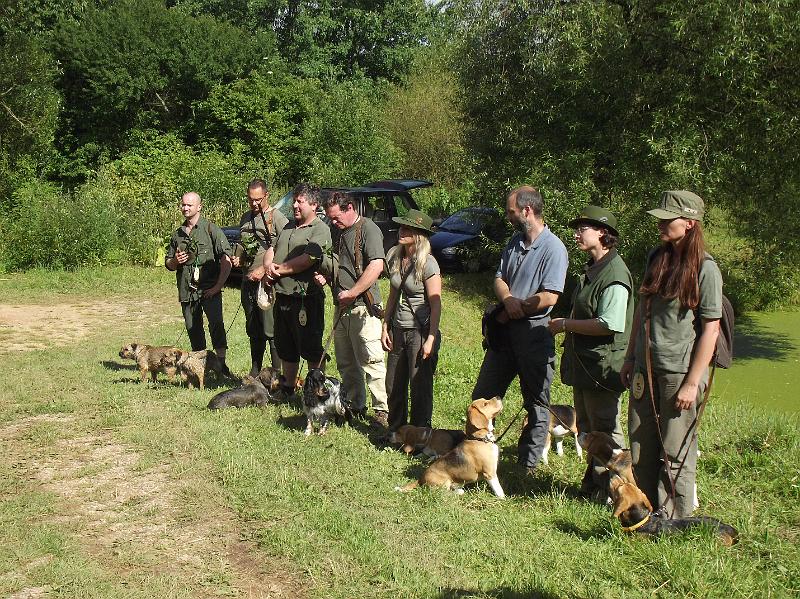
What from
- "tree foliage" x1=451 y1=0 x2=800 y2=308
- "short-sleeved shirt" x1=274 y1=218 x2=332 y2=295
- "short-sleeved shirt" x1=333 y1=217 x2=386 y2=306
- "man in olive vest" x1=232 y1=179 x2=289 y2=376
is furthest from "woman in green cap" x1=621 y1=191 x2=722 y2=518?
"tree foliage" x1=451 y1=0 x2=800 y2=308

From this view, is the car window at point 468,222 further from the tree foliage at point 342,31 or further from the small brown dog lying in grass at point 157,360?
the tree foliage at point 342,31

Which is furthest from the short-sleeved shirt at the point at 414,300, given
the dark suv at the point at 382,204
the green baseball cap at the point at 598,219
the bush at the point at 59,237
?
the bush at the point at 59,237

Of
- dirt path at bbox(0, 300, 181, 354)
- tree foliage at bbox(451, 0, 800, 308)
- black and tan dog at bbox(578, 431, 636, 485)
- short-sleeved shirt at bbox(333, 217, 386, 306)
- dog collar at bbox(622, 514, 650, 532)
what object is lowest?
dirt path at bbox(0, 300, 181, 354)

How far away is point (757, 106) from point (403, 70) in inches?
1127

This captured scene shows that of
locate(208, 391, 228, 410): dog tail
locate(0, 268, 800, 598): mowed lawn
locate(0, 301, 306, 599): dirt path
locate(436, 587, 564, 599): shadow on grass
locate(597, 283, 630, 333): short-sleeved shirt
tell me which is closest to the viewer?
locate(436, 587, 564, 599): shadow on grass

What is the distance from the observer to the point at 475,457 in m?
5.17

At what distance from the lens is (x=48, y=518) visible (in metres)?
5.02

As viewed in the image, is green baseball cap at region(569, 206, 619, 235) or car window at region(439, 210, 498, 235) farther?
car window at region(439, 210, 498, 235)

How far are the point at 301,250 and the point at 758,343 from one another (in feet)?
37.7

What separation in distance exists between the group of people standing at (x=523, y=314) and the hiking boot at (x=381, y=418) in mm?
12

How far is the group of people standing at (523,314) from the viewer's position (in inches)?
169

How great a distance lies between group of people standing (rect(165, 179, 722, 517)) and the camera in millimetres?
4289

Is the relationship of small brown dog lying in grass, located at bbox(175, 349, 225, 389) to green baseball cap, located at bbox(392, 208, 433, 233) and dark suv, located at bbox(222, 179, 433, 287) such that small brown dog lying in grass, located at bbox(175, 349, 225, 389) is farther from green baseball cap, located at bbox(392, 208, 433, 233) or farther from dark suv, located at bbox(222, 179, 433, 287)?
dark suv, located at bbox(222, 179, 433, 287)

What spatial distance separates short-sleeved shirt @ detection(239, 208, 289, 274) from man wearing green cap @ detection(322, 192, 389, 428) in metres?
1.05
